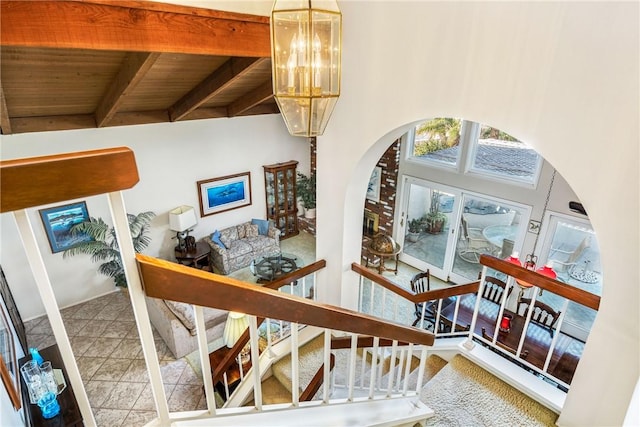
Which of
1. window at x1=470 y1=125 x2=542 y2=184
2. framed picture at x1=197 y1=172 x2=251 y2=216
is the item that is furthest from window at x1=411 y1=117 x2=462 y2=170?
framed picture at x1=197 y1=172 x2=251 y2=216

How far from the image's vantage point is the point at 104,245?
5.05 m

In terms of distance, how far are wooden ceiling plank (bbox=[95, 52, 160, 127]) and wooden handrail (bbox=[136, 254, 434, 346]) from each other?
97.3 inches

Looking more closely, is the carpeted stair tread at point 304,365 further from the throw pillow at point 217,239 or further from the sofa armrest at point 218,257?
the throw pillow at point 217,239

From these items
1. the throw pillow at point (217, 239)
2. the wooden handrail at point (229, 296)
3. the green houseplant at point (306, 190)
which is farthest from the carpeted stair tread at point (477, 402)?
the green houseplant at point (306, 190)

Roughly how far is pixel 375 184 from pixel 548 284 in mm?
4941

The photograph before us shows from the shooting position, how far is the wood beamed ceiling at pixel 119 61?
2.05 metres

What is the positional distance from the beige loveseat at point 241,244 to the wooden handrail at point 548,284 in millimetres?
4915

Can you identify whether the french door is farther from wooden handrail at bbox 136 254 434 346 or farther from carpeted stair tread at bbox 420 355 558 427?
wooden handrail at bbox 136 254 434 346

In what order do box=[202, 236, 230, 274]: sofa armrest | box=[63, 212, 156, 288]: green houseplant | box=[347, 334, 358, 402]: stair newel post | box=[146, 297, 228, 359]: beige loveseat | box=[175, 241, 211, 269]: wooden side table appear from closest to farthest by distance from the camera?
1. box=[347, 334, 358, 402]: stair newel post
2. box=[146, 297, 228, 359]: beige loveseat
3. box=[63, 212, 156, 288]: green houseplant
4. box=[175, 241, 211, 269]: wooden side table
5. box=[202, 236, 230, 274]: sofa armrest

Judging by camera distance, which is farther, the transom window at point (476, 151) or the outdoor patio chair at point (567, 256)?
the transom window at point (476, 151)

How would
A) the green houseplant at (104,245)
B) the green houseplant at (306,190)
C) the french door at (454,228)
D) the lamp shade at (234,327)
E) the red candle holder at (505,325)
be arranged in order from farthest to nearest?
the green houseplant at (306,190), the french door at (454,228), the green houseplant at (104,245), the red candle holder at (505,325), the lamp shade at (234,327)

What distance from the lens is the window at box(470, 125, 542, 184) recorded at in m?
5.10

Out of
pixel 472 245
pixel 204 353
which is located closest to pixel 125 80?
pixel 204 353

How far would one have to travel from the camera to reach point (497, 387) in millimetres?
2582
